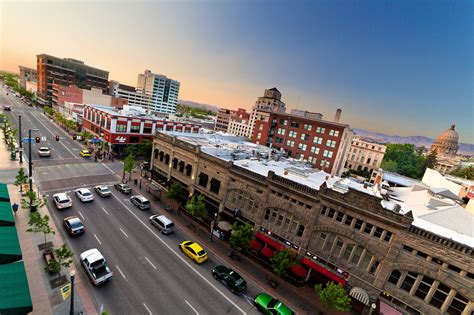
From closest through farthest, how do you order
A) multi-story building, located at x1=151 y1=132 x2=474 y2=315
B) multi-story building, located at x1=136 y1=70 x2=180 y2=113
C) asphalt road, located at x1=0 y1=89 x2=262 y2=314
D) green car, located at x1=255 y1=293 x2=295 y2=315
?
multi-story building, located at x1=151 y1=132 x2=474 y2=315 → asphalt road, located at x1=0 y1=89 x2=262 y2=314 → green car, located at x1=255 y1=293 x2=295 y2=315 → multi-story building, located at x1=136 y1=70 x2=180 y2=113

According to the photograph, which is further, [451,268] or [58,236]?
[58,236]

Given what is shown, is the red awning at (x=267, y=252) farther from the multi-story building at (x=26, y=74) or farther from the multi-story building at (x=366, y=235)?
the multi-story building at (x=26, y=74)

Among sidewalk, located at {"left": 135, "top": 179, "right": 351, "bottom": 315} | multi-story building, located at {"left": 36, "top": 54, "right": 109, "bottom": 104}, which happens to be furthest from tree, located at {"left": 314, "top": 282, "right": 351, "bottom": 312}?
multi-story building, located at {"left": 36, "top": 54, "right": 109, "bottom": 104}

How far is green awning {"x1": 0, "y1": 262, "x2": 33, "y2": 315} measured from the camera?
44.3ft

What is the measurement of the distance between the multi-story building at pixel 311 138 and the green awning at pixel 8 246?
57.9m

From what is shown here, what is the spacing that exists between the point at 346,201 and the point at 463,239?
370 inches

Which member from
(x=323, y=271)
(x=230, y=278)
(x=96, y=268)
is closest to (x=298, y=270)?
(x=323, y=271)

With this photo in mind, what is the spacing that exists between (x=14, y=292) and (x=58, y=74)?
162542mm

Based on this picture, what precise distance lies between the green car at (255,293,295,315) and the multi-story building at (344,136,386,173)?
10364cm

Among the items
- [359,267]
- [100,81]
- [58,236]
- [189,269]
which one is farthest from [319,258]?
[100,81]

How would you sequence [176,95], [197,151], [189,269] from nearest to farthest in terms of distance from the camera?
[189,269]
[197,151]
[176,95]

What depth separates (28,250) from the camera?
72.0 ft

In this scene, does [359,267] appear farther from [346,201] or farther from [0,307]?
[0,307]

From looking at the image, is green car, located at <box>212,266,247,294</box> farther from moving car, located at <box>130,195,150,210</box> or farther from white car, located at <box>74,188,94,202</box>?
white car, located at <box>74,188,94,202</box>
